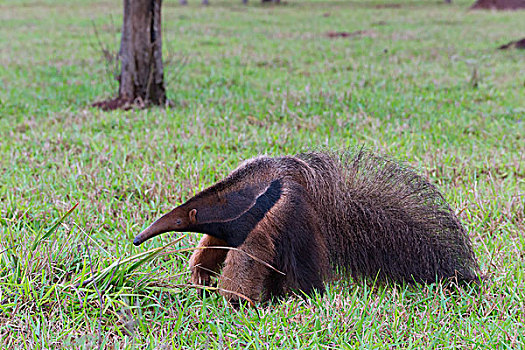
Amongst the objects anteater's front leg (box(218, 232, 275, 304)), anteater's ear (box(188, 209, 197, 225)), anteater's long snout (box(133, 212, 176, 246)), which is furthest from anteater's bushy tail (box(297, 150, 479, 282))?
anteater's long snout (box(133, 212, 176, 246))

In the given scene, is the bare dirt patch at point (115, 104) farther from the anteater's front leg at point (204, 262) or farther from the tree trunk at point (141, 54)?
the anteater's front leg at point (204, 262)

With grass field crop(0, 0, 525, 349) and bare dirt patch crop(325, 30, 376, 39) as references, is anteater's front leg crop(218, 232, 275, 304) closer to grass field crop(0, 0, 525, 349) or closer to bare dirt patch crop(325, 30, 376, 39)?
grass field crop(0, 0, 525, 349)

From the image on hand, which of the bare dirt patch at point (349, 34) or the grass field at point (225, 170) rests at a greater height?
the bare dirt patch at point (349, 34)

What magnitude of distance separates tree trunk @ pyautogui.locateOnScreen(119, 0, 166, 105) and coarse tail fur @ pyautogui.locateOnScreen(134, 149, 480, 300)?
4.47 meters

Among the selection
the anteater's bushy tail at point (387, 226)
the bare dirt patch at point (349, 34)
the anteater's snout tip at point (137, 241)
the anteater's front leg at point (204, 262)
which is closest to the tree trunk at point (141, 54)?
the anteater's front leg at point (204, 262)

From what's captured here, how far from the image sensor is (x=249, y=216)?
8.59 ft

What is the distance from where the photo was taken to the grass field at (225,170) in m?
2.49

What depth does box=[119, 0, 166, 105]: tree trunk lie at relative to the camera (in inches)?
272

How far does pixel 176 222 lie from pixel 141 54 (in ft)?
15.9

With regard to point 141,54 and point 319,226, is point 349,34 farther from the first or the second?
point 319,226

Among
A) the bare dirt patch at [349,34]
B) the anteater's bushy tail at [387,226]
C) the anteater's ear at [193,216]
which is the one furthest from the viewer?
the bare dirt patch at [349,34]

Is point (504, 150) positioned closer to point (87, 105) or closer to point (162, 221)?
point (162, 221)

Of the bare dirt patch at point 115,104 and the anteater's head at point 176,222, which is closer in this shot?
the anteater's head at point 176,222

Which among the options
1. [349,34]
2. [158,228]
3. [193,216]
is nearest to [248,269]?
[193,216]
